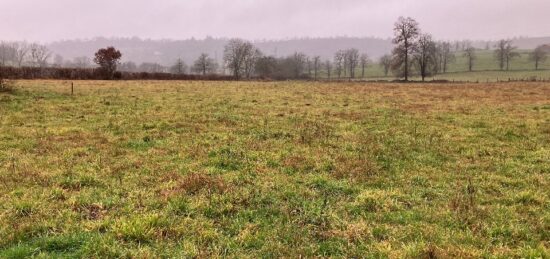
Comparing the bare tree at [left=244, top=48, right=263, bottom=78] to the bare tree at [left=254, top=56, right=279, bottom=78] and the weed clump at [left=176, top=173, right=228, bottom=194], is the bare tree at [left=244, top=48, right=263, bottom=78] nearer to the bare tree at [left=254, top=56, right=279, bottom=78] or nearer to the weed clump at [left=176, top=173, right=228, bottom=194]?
the bare tree at [left=254, top=56, right=279, bottom=78]

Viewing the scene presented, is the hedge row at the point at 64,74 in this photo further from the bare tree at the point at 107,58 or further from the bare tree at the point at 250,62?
the bare tree at the point at 250,62

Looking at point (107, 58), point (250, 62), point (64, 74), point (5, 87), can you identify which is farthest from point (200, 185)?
point (250, 62)

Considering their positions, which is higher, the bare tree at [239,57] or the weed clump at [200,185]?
the bare tree at [239,57]

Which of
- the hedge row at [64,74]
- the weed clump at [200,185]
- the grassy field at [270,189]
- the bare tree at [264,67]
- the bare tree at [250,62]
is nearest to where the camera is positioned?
the grassy field at [270,189]

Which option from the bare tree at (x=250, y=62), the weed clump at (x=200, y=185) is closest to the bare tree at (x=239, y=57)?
the bare tree at (x=250, y=62)

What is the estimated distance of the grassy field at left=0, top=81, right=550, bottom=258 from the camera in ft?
25.6

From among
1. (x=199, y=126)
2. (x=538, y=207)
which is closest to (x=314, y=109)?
(x=199, y=126)

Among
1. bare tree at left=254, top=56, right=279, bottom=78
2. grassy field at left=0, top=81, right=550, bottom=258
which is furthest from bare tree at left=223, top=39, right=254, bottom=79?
grassy field at left=0, top=81, right=550, bottom=258

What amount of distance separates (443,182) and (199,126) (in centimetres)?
1163

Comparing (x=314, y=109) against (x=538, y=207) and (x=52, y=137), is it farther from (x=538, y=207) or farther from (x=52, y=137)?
(x=538, y=207)

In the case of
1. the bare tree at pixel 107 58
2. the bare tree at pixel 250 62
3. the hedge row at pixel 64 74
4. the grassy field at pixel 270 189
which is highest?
the bare tree at pixel 250 62

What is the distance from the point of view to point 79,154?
14.3 metres

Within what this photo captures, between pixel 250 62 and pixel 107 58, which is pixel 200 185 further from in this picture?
pixel 250 62

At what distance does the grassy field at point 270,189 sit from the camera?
7797mm
